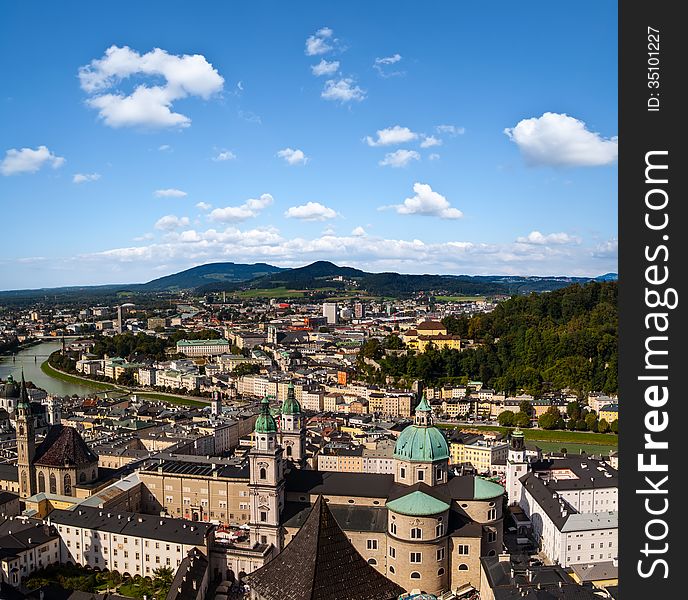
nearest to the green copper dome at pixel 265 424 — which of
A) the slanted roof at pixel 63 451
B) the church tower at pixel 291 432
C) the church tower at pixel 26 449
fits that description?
the church tower at pixel 291 432

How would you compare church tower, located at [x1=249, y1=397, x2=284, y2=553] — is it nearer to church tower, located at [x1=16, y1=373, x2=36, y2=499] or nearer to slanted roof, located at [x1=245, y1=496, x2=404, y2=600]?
church tower, located at [x1=16, y1=373, x2=36, y2=499]

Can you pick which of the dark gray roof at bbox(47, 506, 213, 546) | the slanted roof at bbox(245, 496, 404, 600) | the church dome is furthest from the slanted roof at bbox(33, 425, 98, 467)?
the slanted roof at bbox(245, 496, 404, 600)

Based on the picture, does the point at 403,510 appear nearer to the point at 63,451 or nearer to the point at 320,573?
the point at 320,573

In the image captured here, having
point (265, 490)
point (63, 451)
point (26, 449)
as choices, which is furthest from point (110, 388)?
point (265, 490)

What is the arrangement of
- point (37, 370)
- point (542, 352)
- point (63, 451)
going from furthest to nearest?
point (37, 370), point (542, 352), point (63, 451)

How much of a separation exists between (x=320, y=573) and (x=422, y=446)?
13.9m

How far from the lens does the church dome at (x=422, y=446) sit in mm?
21375

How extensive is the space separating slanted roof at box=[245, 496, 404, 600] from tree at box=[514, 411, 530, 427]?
38.6m

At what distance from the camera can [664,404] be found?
6.00m

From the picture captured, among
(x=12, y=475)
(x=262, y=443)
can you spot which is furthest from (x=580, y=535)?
(x=12, y=475)

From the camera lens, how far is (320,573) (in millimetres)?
7887

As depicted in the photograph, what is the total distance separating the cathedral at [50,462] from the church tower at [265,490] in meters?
9.11

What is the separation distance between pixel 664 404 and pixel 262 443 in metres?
17.0

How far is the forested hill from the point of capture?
54.3m
